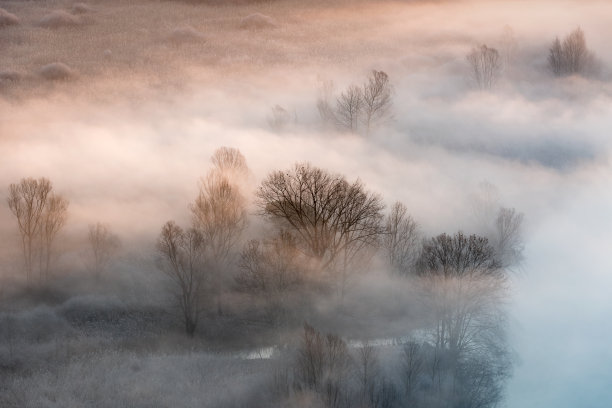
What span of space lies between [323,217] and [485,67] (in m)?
48.5

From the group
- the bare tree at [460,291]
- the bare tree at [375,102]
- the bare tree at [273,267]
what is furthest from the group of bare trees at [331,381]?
the bare tree at [375,102]

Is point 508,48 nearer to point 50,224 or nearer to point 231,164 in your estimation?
point 231,164

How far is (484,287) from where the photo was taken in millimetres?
42375

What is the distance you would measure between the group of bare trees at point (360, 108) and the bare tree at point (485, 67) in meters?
15.3

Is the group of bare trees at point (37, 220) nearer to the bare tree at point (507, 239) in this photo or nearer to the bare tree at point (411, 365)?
the bare tree at point (411, 365)

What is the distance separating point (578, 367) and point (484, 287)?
8.92 m

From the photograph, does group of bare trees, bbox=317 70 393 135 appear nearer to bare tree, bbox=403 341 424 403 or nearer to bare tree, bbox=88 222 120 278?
bare tree, bbox=88 222 120 278

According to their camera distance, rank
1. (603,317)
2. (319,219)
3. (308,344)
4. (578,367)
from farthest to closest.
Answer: (603,317) → (319,219) → (578,367) → (308,344)

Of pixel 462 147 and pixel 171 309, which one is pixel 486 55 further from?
pixel 171 309

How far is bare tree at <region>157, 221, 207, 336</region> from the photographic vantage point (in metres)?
48.1

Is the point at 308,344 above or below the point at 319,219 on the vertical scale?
below

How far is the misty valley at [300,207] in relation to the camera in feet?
133

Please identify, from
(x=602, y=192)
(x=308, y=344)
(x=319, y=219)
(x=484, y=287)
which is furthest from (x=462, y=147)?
(x=308, y=344)

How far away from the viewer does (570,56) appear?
315 feet
